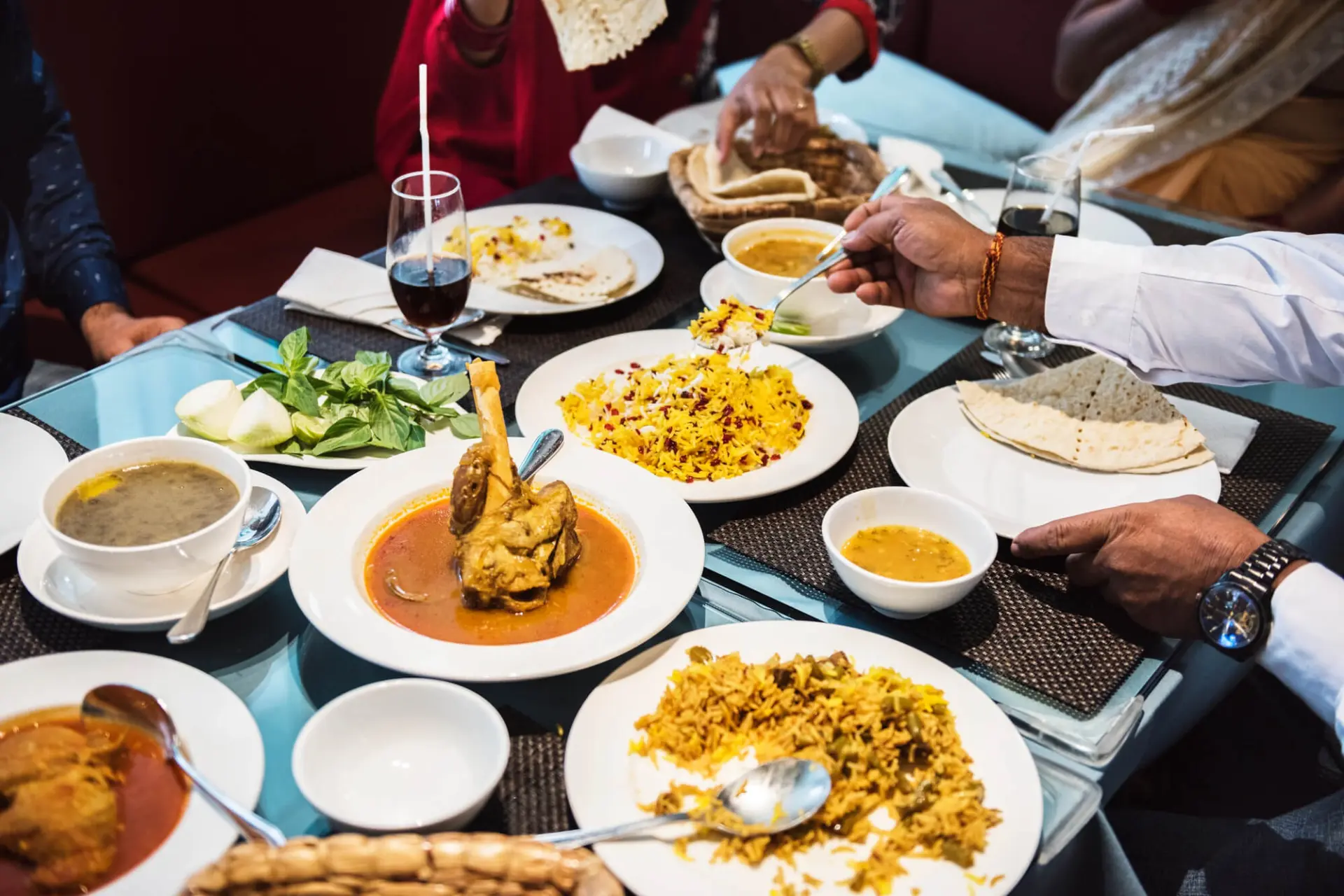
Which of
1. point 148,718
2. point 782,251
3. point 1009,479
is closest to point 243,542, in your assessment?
point 148,718

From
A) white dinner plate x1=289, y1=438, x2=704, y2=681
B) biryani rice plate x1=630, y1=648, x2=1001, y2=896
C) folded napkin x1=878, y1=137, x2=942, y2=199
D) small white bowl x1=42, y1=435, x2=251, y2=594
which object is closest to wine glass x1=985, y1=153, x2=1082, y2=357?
folded napkin x1=878, y1=137, x2=942, y2=199

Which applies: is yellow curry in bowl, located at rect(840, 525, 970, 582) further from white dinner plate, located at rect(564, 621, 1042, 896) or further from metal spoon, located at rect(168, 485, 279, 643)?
metal spoon, located at rect(168, 485, 279, 643)

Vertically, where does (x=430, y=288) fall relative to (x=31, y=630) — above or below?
above

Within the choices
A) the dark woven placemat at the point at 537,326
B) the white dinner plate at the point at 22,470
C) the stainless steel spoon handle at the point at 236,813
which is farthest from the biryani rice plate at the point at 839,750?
the white dinner plate at the point at 22,470

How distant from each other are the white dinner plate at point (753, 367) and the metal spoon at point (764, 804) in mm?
567

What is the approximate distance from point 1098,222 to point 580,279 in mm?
1383

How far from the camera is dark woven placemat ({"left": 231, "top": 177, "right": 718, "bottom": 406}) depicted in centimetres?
216

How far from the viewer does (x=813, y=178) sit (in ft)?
9.23

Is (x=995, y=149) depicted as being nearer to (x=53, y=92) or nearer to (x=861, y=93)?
(x=861, y=93)

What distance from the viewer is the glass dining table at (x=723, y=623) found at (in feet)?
4.18

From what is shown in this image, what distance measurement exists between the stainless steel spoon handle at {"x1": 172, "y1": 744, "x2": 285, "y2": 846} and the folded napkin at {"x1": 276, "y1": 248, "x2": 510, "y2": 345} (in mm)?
1233

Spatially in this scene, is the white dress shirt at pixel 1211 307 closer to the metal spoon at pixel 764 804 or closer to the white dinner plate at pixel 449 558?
the white dinner plate at pixel 449 558

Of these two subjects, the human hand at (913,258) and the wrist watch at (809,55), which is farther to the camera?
the wrist watch at (809,55)

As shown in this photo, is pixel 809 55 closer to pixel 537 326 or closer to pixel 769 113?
pixel 769 113
